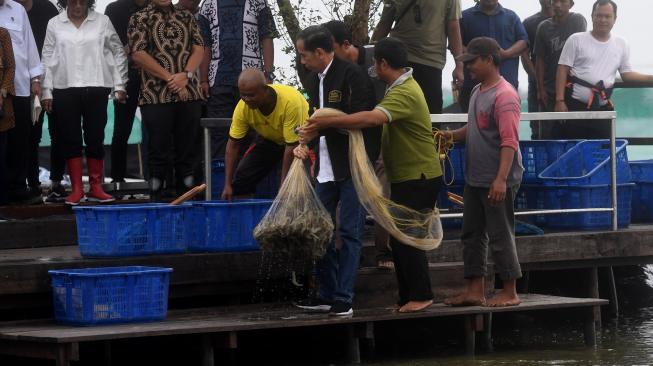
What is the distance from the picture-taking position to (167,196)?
11539 mm

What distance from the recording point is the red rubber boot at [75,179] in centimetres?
1156

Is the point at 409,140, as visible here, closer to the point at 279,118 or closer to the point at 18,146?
the point at 279,118

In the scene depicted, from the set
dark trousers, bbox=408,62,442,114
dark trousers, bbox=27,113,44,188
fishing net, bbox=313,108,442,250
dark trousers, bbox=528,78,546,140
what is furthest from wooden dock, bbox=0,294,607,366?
dark trousers, bbox=528,78,546,140

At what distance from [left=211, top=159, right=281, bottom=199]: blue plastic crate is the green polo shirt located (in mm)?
1748

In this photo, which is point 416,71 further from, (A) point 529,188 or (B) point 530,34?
(B) point 530,34

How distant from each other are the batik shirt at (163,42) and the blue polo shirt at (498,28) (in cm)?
289

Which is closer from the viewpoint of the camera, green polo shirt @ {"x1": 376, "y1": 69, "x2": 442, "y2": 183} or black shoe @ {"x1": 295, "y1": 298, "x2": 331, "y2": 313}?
green polo shirt @ {"x1": 376, "y1": 69, "x2": 442, "y2": 183}

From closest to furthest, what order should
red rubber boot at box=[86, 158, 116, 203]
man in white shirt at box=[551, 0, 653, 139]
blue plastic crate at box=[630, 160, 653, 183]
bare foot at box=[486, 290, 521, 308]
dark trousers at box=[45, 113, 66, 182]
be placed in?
bare foot at box=[486, 290, 521, 308]
red rubber boot at box=[86, 158, 116, 203]
dark trousers at box=[45, 113, 66, 182]
blue plastic crate at box=[630, 160, 653, 183]
man in white shirt at box=[551, 0, 653, 139]

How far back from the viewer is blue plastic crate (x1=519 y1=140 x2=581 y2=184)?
12.0m

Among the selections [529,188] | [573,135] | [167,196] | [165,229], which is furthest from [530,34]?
[165,229]

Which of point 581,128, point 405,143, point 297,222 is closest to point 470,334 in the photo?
point 405,143

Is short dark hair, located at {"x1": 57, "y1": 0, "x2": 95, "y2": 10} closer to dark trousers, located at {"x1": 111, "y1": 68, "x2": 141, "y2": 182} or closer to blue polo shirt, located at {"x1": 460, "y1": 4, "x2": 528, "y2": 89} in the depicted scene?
dark trousers, located at {"x1": 111, "y1": 68, "x2": 141, "y2": 182}

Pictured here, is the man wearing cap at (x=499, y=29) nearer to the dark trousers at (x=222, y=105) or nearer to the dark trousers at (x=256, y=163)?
the dark trousers at (x=222, y=105)

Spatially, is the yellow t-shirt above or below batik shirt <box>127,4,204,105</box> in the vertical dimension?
below
